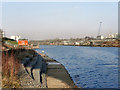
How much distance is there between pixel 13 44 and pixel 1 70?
27818 millimetres

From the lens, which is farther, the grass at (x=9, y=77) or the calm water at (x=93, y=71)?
the calm water at (x=93, y=71)

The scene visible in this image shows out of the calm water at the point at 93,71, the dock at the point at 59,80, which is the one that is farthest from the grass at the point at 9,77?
the calm water at the point at 93,71


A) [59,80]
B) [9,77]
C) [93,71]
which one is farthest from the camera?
[93,71]

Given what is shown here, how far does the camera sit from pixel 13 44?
36.1m

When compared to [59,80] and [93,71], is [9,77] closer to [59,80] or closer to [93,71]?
[59,80]

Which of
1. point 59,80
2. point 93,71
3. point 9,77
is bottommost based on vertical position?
point 93,71

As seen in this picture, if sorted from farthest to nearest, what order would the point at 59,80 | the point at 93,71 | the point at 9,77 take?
the point at 93,71 < the point at 59,80 < the point at 9,77

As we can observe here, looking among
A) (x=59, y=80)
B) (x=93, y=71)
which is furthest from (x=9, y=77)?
(x=93, y=71)

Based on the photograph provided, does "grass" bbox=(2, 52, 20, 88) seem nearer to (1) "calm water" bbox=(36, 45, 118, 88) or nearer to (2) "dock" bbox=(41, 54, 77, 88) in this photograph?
(2) "dock" bbox=(41, 54, 77, 88)

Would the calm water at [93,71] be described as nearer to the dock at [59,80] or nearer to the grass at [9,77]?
the dock at [59,80]

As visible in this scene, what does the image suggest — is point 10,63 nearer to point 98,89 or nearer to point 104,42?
point 98,89

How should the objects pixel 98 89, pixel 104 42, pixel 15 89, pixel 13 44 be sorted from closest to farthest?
pixel 15 89
pixel 98 89
pixel 13 44
pixel 104 42

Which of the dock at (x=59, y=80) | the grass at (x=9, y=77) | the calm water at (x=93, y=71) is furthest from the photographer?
the calm water at (x=93, y=71)

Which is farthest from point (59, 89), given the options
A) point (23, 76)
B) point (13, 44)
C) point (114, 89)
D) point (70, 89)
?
point (13, 44)
